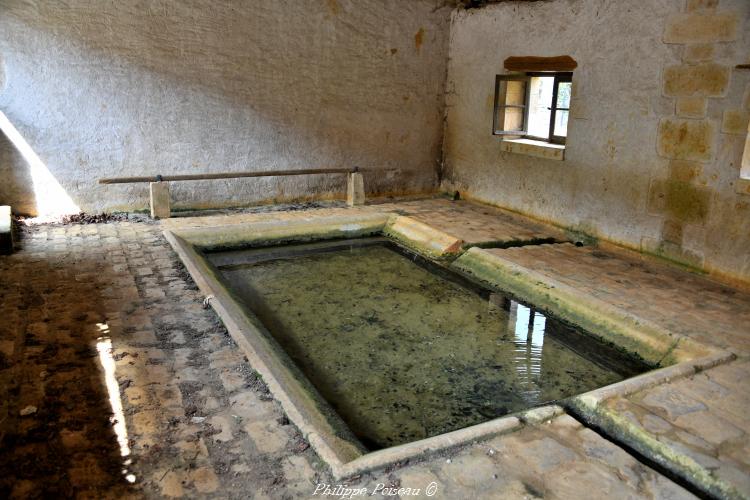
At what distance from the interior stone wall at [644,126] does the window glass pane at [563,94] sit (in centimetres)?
44

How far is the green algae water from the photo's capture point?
3.96 metres

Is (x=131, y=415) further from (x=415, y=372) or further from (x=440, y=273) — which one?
→ (x=440, y=273)

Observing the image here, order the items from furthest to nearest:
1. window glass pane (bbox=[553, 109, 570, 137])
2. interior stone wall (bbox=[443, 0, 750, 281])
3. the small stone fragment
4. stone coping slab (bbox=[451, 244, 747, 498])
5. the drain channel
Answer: window glass pane (bbox=[553, 109, 570, 137])
interior stone wall (bbox=[443, 0, 750, 281])
the small stone fragment
stone coping slab (bbox=[451, 244, 747, 498])
the drain channel

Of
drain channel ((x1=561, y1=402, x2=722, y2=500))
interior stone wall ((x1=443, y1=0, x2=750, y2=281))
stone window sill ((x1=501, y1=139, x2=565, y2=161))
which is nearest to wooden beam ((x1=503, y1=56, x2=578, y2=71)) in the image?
interior stone wall ((x1=443, y1=0, x2=750, y2=281))

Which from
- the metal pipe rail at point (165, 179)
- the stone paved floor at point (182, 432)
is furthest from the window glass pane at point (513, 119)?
the stone paved floor at point (182, 432)

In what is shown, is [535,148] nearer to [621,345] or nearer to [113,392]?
[621,345]

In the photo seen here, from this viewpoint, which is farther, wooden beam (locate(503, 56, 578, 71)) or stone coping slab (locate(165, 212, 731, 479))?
wooden beam (locate(503, 56, 578, 71))

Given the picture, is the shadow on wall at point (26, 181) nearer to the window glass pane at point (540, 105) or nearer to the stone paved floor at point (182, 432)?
the stone paved floor at point (182, 432)

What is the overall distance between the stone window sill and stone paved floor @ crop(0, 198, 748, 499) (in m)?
3.45

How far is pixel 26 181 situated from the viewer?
7.16m

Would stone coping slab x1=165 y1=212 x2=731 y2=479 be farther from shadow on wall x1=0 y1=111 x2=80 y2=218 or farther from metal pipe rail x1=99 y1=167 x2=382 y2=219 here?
shadow on wall x1=0 y1=111 x2=80 y2=218

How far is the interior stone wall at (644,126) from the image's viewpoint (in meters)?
5.65

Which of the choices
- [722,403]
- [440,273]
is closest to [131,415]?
[722,403]

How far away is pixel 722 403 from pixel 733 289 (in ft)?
8.24
